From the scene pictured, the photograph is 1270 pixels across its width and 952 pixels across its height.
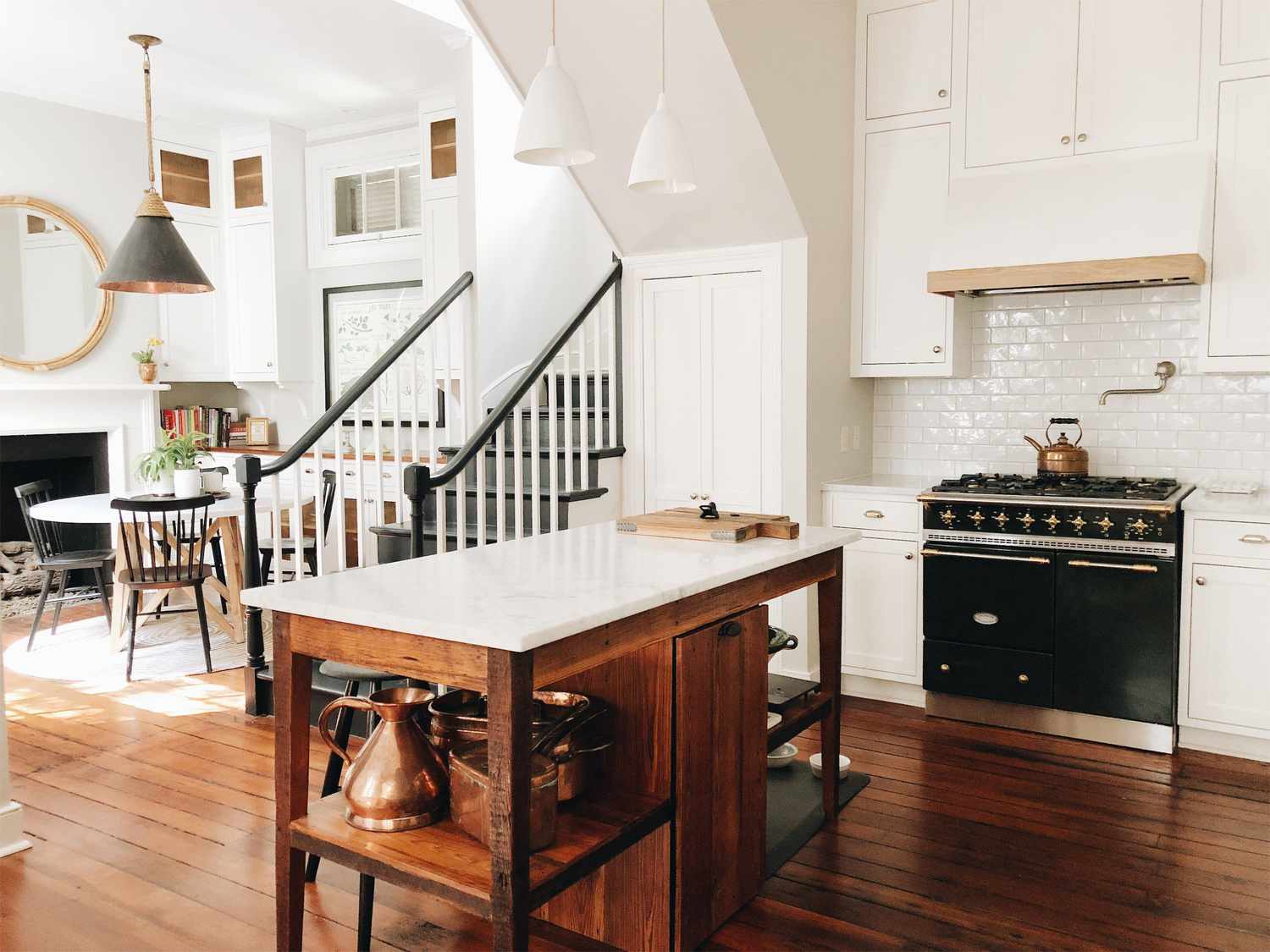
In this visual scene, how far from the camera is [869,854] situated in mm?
3023

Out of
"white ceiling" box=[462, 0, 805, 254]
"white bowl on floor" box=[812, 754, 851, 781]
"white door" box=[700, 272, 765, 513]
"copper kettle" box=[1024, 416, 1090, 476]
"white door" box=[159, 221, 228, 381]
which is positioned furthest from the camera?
"white door" box=[159, 221, 228, 381]

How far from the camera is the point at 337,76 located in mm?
6035

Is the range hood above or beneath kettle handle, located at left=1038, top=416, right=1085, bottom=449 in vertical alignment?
above

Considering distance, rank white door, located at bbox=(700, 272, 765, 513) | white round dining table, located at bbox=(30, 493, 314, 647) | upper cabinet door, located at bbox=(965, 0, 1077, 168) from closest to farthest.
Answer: upper cabinet door, located at bbox=(965, 0, 1077, 168) < white door, located at bbox=(700, 272, 765, 513) < white round dining table, located at bbox=(30, 493, 314, 647)

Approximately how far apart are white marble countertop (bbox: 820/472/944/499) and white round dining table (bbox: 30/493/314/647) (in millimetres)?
2713

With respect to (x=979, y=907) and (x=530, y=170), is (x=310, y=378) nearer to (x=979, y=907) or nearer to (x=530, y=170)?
(x=530, y=170)

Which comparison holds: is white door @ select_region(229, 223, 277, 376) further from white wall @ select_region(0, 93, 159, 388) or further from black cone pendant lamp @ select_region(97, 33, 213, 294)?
black cone pendant lamp @ select_region(97, 33, 213, 294)

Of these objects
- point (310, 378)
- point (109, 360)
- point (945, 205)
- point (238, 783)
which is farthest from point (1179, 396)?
point (109, 360)

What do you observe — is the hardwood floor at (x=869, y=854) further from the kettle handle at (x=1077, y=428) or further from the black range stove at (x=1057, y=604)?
the kettle handle at (x=1077, y=428)

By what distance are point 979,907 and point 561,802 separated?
49.0 inches

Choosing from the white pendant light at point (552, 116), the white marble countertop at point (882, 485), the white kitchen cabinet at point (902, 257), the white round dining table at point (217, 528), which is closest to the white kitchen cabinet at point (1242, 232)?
the white kitchen cabinet at point (902, 257)

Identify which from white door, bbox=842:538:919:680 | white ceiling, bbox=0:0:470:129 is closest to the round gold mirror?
white ceiling, bbox=0:0:470:129

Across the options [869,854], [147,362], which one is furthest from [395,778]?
[147,362]

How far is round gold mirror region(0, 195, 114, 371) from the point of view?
6316 millimetres
